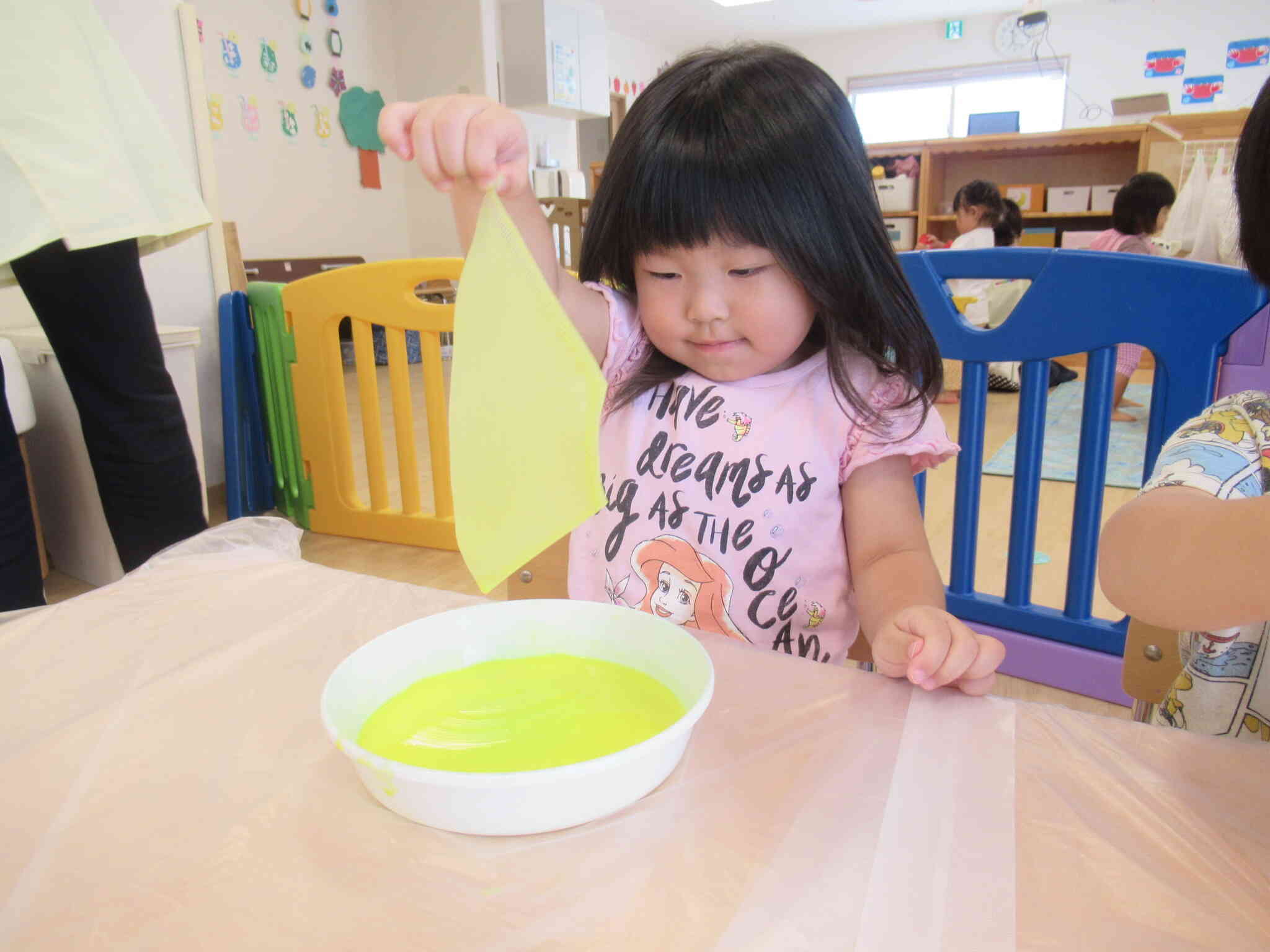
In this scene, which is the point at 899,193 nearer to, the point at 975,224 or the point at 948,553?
the point at 975,224

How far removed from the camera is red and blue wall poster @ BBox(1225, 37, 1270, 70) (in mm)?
5258

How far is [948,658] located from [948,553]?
4.28 feet

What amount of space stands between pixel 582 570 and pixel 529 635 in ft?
1.03

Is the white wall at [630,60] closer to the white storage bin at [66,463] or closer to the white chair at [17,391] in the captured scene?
the white storage bin at [66,463]

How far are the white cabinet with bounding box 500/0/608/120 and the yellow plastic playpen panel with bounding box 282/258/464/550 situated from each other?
326 centimetres

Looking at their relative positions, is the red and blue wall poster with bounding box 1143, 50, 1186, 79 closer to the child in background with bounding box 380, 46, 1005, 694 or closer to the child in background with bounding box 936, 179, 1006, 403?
the child in background with bounding box 936, 179, 1006, 403

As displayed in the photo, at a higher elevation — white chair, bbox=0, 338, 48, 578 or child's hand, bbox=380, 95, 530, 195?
child's hand, bbox=380, 95, 530, 195

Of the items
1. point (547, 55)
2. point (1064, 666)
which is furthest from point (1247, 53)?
point (1064, 666)

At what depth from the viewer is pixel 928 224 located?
13.5ft

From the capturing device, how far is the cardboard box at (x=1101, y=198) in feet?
→ 12.3

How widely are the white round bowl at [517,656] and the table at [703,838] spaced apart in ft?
0.04

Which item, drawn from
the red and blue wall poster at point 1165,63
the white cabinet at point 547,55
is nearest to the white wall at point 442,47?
the white cabinet at point 547,55

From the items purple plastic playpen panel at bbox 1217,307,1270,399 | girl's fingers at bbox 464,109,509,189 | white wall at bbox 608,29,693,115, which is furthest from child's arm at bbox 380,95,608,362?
white wall at bbox 608,29,693,115

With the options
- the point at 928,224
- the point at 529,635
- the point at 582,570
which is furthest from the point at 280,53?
the point at 529,635
